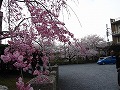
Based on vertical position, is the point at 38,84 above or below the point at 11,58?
below

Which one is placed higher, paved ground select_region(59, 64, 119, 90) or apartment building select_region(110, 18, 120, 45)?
apartment building select_region(110, 18, 120, 45)

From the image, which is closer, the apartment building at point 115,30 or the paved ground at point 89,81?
the paved ground at point 89,81

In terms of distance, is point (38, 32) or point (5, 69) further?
point (5, 69)

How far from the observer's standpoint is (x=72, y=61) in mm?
51000

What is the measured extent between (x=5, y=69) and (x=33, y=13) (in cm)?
1250

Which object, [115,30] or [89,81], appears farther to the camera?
[115,30]

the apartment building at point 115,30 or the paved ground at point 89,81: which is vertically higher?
the apartment building at point 115,30

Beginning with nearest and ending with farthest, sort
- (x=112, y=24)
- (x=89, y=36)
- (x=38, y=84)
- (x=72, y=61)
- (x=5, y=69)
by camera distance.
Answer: (x=38, y=84), (x=5, y=69), (x=72, y=61), (x=112, y=24), (x=89, y=36)

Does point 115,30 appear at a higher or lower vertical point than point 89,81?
higher

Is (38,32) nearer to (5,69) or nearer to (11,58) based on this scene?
(11,58)

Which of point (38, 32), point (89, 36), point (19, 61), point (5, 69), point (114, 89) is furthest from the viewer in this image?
point (89, 36)

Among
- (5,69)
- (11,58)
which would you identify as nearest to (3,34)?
(11,58)

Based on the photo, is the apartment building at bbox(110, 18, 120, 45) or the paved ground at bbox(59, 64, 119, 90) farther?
the apartment building at bbox(110, 18, 120, 45)

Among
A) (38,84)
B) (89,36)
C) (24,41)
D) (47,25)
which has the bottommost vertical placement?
(38,84)
